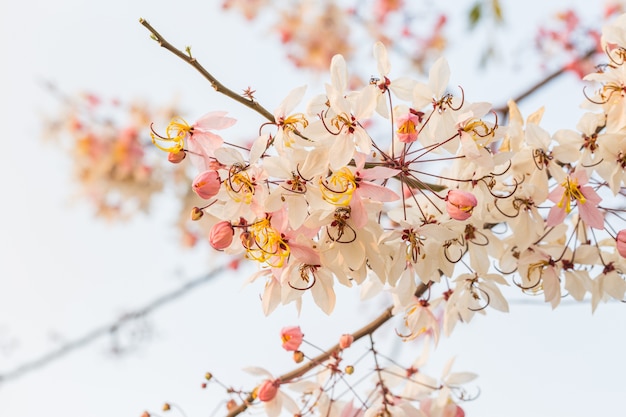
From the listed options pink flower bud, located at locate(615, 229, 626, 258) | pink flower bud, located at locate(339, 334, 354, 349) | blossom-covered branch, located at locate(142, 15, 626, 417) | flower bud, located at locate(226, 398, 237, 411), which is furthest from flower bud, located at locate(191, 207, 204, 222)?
pink flower bud, located at locate(615, 229, 626, 258)

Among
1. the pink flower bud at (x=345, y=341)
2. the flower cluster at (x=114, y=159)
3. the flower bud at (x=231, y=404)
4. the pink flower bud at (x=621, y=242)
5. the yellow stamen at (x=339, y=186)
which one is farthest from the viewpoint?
the flower cluster at (x=114, y=159)

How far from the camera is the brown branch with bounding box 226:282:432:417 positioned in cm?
89

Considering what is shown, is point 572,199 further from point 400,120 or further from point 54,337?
point 54,337

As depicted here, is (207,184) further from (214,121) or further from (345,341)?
(345,341)

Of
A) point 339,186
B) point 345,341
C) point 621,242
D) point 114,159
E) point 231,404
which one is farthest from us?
point 114,159

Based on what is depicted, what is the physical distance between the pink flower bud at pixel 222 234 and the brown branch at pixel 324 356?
0.93 feet

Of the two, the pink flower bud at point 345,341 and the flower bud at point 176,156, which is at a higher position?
the flower bud at point 176,156

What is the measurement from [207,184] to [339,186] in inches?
5.3

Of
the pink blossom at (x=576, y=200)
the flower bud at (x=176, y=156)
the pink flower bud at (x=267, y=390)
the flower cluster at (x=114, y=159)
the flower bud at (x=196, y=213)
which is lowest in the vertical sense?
the pink flower bud at (x=267, y=390)

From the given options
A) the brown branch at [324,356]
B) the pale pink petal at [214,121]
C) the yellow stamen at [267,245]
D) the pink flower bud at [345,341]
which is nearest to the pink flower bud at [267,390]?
the brown branch at [324,356]

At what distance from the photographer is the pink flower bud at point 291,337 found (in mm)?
878

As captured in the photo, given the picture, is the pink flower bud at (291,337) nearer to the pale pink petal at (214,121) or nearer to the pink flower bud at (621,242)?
the pale pink petal at (214,121)

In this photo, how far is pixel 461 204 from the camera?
0.67 meters

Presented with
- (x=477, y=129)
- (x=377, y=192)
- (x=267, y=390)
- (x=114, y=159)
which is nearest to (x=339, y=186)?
(x=377, y=192)
